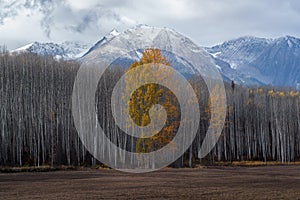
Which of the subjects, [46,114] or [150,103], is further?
[46,114]

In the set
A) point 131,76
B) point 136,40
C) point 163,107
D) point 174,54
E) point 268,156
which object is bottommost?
point 268,156

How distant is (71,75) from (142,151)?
20181mm

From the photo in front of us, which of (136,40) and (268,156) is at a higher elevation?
(136,40)

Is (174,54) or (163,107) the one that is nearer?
(163,107)

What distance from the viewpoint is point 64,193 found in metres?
18.0

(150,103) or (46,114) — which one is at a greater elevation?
(46,114)

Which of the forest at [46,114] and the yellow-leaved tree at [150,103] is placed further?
the forest at [46,114]

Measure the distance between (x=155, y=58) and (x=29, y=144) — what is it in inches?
722

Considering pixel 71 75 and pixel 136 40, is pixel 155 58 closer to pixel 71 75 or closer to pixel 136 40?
pixel 136 40

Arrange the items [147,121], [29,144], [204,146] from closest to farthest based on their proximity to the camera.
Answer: [147,121]
[29,144]
[204,146]

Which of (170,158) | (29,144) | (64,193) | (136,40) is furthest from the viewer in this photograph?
(136,40)

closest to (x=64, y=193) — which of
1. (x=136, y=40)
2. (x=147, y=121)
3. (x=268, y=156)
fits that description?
(x=147, y=121)

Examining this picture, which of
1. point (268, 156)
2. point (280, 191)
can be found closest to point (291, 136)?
point (268, 156)

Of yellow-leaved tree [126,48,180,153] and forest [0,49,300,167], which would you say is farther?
forest [0,49,300,167]
